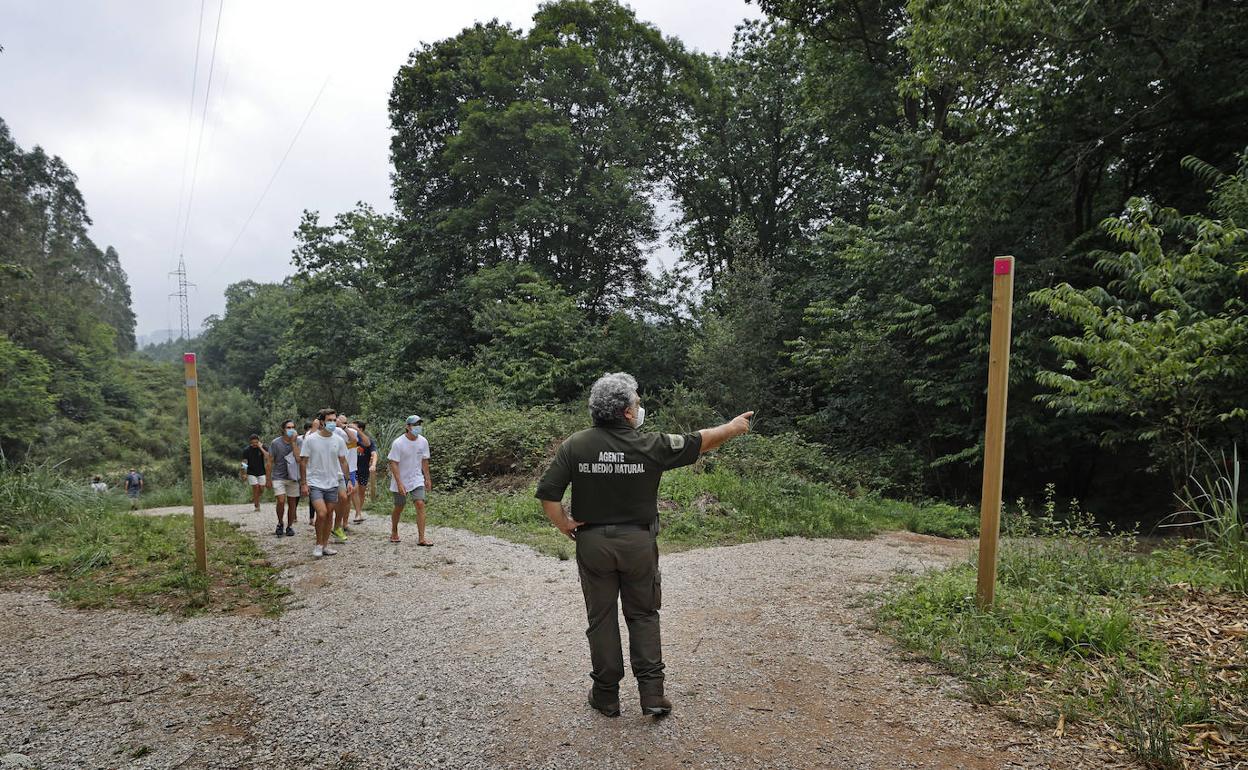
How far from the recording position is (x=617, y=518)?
11.3ft

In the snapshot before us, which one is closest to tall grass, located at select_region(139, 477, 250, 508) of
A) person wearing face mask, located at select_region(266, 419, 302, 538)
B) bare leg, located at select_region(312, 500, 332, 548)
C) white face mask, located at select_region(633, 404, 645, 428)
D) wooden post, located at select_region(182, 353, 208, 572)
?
person wearing face mask, located at select_region(266, 419, 302, 538)

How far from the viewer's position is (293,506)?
9.81 meters

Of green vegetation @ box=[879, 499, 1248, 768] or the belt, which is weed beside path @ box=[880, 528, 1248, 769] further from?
the belt

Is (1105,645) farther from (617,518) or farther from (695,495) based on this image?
(695,495)

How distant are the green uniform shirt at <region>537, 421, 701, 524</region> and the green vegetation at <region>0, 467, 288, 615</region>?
400cm

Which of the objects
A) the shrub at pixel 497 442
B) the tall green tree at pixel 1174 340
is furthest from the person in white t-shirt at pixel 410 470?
the tall green tree at pixel 1174 340

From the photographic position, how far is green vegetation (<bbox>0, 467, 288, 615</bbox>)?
629 centimetres

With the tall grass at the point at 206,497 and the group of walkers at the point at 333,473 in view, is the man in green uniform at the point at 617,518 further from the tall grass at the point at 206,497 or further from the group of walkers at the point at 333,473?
the tall grass at the point at 206,497

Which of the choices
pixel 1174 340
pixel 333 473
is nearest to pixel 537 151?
pixel 333 473

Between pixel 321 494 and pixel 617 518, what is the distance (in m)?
5.61

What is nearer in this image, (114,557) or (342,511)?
(114,557)

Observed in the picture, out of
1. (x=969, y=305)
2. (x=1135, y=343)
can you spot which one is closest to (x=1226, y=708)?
(x=1135, y=343)

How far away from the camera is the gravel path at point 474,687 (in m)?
3.25

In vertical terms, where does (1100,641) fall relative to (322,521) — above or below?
below
